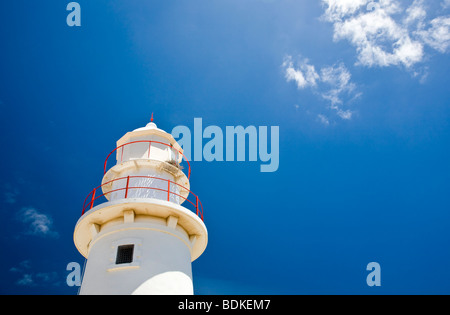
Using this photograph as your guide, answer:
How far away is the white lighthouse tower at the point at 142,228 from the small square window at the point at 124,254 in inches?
1.2

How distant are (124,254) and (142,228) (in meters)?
1.02

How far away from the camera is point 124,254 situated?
41.1 ft

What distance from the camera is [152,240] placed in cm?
1275

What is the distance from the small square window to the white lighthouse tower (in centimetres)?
3

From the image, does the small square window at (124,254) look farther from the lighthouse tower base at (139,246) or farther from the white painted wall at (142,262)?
the white painted wall at (142,262)

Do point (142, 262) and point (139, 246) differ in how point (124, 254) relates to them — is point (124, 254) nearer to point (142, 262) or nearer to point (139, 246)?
point (139, 246)

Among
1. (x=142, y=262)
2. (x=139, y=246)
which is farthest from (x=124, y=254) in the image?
(x=142, y=262)

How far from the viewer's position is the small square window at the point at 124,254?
485 inches

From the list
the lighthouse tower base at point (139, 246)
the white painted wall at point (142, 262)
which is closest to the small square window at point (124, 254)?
the lighthouse tower base at point (139, 246)

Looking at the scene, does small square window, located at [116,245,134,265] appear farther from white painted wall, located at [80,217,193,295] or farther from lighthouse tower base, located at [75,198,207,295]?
white painted wall, located at [80,217,193,295]

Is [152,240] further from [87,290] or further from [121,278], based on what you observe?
[87,290]

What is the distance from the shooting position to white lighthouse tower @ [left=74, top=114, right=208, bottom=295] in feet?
39.2
